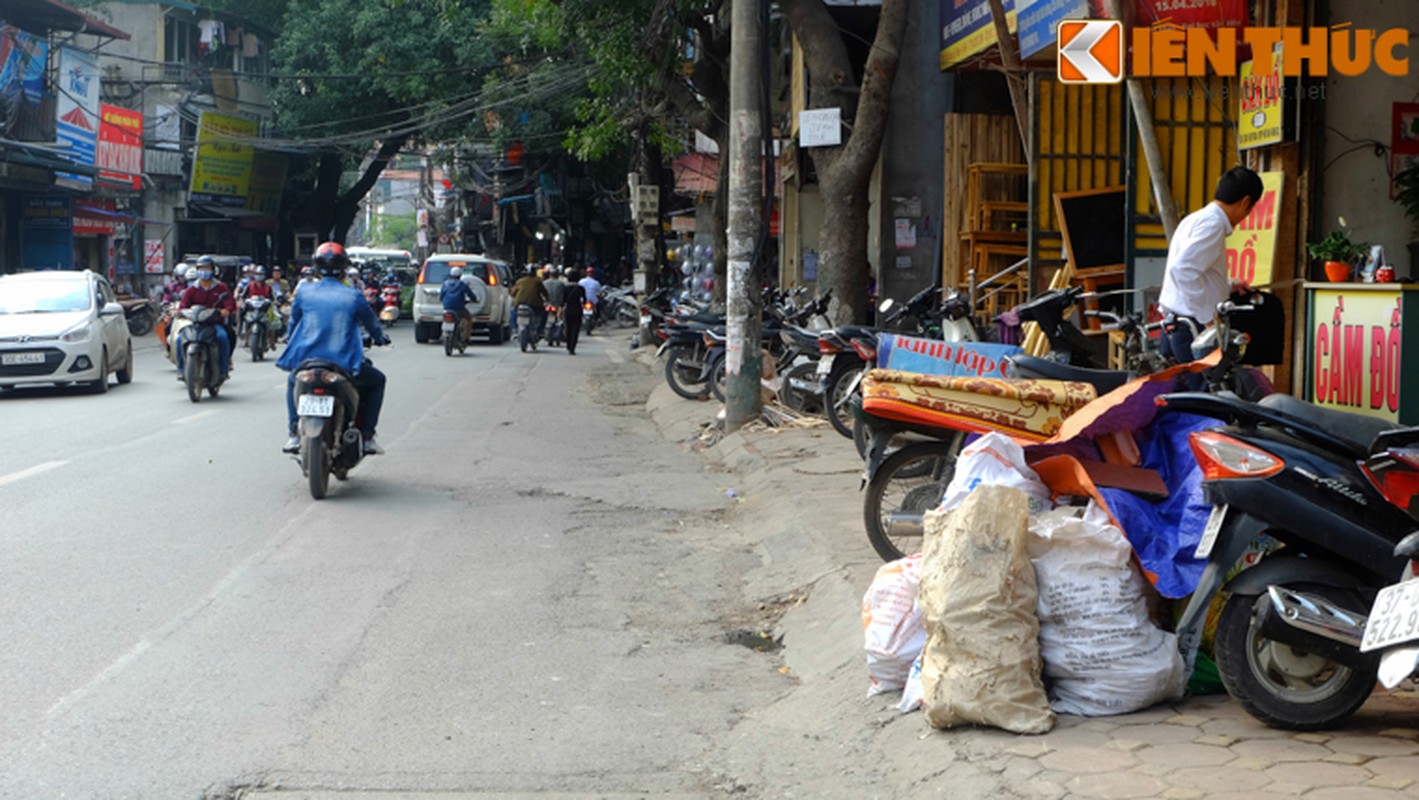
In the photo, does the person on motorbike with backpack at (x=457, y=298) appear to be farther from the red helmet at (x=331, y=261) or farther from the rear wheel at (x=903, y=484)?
the rear wheel at (x=903, y=484)

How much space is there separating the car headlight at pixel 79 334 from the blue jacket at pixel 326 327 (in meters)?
8.42

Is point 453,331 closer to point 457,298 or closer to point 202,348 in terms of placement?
point 457,298

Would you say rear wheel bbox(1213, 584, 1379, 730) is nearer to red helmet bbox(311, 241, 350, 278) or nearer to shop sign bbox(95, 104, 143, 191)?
red helmet bbox(311, 241, 350, 278)

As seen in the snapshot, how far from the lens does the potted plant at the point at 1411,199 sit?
9312 mm

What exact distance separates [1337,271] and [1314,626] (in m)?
5.54

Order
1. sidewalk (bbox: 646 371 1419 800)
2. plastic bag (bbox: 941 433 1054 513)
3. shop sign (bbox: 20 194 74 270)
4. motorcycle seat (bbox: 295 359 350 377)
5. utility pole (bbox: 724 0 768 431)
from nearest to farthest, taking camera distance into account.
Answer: sidewalk (bbox: 646 371 1419 800), plastic bag (bbox: 941 433 1054 513), motorcycle seat (bbox: 295 359 350 377), utility pole (bbox: 724 0 768 431), shop sign (bbox: 20 194 74 270)

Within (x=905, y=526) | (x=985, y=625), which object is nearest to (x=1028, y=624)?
(x=985, y=625)

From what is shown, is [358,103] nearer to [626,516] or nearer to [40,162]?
[40,162]

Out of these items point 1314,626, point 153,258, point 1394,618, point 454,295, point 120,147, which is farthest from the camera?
point 153,258

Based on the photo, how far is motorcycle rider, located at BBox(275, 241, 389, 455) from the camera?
404 inches

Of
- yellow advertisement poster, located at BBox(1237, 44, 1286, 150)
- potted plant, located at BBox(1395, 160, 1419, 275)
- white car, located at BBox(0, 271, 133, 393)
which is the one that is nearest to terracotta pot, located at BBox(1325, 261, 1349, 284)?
potted plant, located at BBox(1395, 160, 1419, 275)

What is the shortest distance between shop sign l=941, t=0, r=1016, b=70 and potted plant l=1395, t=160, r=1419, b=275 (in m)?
4.70

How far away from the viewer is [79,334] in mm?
17609

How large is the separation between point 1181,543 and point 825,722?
4.55 ft
